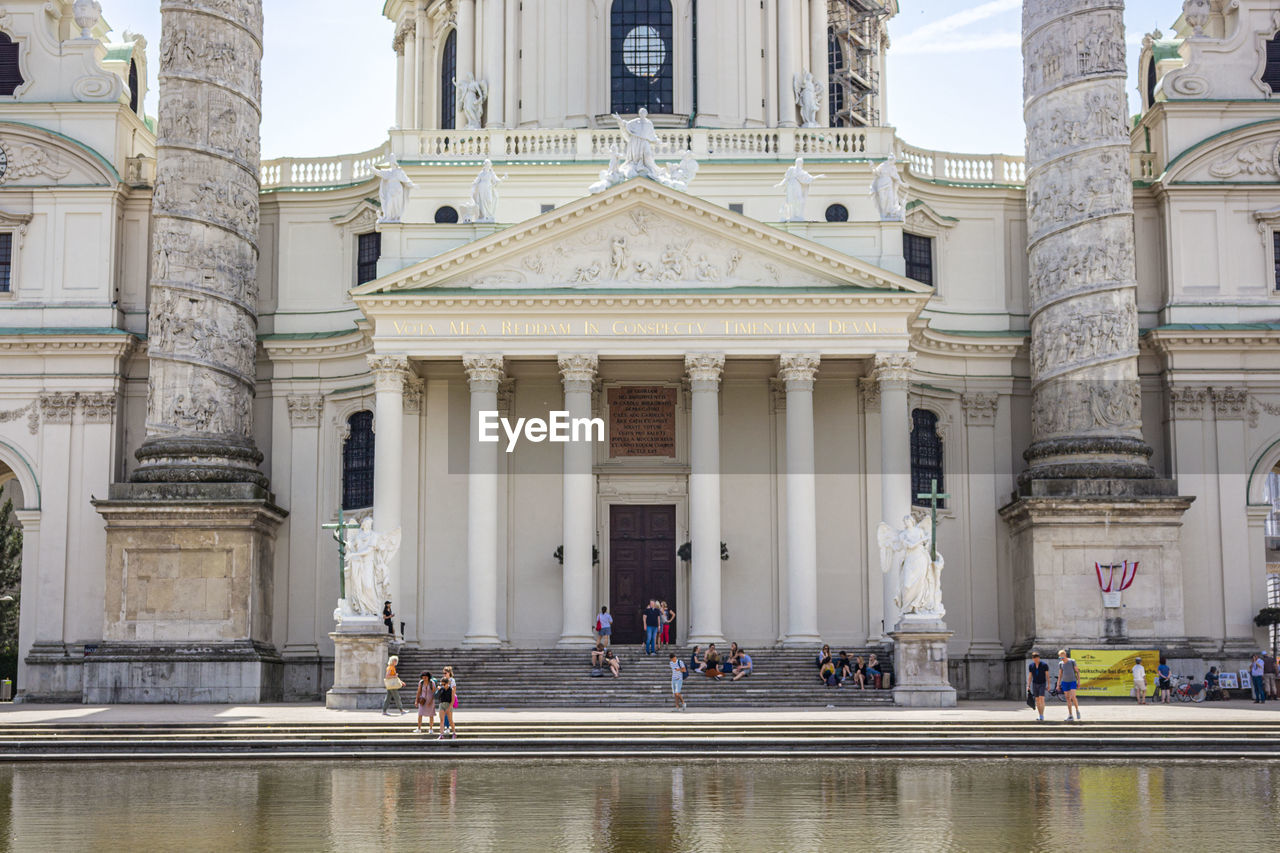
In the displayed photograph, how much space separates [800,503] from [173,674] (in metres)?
16.1

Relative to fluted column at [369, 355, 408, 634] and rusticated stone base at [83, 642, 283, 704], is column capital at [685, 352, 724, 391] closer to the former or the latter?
fluted column at [369, 355, 408, 634]

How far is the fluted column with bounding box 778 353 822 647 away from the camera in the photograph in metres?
39.2

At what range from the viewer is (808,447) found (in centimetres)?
3997

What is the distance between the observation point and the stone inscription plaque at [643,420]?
43.8 metres

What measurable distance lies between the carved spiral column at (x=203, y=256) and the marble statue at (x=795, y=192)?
14632 mm

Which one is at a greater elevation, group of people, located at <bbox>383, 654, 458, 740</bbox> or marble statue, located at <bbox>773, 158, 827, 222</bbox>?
marble statue, located at <bbox>773, 158, 827, 222</bbox>

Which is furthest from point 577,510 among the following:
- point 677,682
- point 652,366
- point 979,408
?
point 979,408

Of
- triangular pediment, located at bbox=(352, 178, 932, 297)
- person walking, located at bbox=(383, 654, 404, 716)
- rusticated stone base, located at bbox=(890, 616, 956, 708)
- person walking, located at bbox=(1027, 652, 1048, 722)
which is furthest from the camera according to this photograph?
triangular pediment, located at bbox=(352, 178, 932, 297)

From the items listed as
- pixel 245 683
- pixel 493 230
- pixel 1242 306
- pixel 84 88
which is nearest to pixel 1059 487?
pixel 1242 306

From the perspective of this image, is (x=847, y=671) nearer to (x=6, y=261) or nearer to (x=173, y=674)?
(x=173, y=674)

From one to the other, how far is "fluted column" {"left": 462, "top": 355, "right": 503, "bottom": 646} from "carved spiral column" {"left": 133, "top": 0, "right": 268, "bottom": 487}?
6819 mm

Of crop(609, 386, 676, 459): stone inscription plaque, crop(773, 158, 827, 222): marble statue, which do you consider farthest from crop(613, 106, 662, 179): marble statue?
crop(609, 386, 676, 459): stone inscription plaque

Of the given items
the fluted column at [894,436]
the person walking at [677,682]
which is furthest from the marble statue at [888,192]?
the person walking at [677,682]

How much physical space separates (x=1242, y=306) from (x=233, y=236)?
90.6 ft
